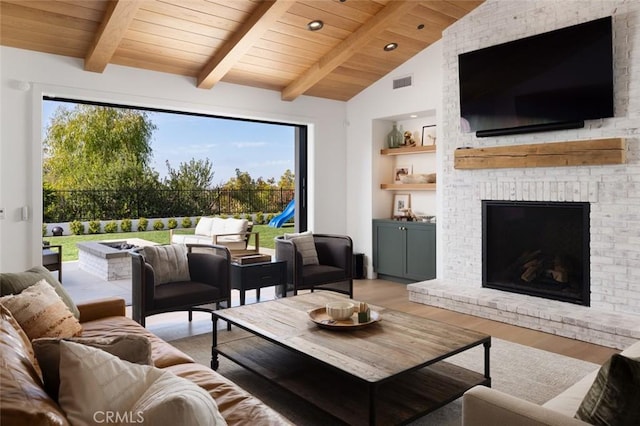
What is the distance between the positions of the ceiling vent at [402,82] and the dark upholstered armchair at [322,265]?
2281 mm

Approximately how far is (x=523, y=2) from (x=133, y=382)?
16.2ft

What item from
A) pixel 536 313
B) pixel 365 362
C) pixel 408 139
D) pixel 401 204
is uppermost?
pixel 408 139

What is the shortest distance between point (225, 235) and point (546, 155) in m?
4.41

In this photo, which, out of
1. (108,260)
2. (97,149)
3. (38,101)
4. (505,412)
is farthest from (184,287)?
(97,149)

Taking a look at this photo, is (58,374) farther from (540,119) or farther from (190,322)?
(540,119)

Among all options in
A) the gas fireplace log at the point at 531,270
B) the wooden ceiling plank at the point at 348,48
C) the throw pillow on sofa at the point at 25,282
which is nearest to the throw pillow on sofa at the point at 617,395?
the throw pillow on sofa at the point at 25,282

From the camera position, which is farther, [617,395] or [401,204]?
[401,204]

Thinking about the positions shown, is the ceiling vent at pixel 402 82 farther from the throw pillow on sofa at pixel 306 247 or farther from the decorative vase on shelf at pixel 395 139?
the throw pillow on sofa at pixel 306 247

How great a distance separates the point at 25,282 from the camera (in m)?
2.65

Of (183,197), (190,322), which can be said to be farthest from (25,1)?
(183,197)

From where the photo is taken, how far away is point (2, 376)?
1135 mm

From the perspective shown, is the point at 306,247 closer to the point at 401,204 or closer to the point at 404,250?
the point at 404,250

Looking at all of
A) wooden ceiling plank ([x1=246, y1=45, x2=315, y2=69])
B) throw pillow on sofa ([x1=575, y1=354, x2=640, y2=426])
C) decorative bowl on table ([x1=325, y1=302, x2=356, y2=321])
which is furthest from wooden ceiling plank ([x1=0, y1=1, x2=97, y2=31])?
throw pillow on sofa ([x1=575, y1=354, x2=640, y2=426])

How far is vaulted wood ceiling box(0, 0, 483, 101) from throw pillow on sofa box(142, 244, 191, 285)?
1.91m
